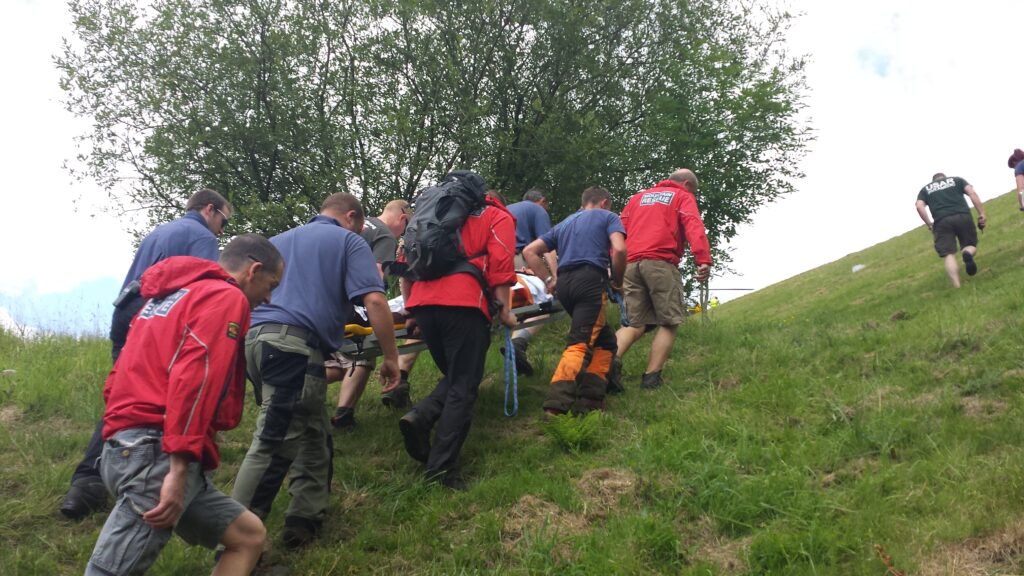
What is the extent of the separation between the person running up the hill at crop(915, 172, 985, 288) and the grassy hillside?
175 inches

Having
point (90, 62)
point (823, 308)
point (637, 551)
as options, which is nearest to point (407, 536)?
point (637, 551)

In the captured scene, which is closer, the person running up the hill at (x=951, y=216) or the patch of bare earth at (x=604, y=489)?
the patch of bare earth at (x=604, y=489)

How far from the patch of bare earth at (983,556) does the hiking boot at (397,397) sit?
4.73 meters

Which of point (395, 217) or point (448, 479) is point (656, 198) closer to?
point (395, 217)

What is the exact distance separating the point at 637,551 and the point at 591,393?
2.44 m

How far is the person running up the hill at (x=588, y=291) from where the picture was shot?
6484 millimetres

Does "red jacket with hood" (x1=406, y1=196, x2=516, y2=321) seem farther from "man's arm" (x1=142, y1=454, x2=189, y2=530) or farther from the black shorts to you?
the black shorts

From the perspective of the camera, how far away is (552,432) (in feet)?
19.3

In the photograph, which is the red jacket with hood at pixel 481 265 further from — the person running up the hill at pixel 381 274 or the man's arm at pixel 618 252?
the man's arm at pixel 618 252

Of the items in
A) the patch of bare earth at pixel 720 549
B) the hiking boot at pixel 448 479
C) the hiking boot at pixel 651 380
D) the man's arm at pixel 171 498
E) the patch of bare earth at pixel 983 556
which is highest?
the man's arm at pixel 171 498

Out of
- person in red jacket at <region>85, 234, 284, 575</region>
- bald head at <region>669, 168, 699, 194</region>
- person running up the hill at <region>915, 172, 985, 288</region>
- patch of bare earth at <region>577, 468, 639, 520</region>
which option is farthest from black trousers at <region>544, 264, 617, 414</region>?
person running up the hill at <region>915, 172, 985, 288</region>

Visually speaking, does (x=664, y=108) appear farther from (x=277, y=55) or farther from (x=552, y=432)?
(x=552, y=432)

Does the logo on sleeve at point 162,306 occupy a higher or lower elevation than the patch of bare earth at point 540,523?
higher

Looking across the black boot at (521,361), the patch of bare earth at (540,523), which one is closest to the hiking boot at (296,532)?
the patch of bare earth at (540,523)
